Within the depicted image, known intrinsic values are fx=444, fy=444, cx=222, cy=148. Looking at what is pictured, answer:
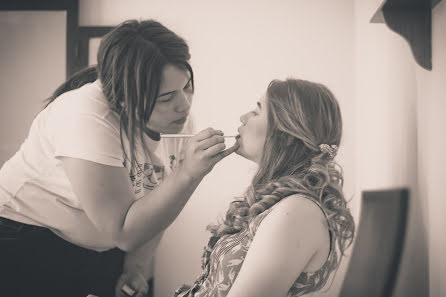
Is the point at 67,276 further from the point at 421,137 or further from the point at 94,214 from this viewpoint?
the point at 421,137

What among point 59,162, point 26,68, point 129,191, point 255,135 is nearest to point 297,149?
point 255,135

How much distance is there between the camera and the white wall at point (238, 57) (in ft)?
6.14

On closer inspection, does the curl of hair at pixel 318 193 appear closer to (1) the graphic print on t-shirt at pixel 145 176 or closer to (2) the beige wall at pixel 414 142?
(2) the beige wall at pixel 414 142

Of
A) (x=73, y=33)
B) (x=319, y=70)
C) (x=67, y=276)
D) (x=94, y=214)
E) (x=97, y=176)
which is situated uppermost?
(x=73, y=33)

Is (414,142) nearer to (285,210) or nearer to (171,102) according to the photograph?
(285,210)

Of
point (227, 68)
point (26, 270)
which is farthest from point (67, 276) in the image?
point (227, 68)

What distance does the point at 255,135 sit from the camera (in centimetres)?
117

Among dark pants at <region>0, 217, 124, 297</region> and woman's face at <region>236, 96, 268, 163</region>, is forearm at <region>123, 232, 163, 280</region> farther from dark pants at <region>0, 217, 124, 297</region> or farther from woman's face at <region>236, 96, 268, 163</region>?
woman's face at <region>236, 96, 268, 163</region>

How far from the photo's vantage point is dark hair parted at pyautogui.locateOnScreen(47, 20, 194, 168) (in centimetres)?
123

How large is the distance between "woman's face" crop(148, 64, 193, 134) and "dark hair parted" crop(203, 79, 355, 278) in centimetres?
29

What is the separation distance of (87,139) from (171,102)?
0.27 meters

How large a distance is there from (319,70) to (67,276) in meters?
1.27

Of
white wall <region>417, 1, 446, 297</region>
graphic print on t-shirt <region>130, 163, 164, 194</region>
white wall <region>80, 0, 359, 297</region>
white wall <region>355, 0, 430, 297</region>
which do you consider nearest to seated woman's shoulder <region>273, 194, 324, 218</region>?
white wall <region>355, 0, 430, 297</region>

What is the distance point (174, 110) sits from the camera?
134 centimetres
